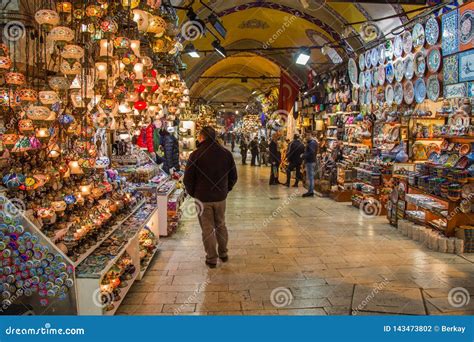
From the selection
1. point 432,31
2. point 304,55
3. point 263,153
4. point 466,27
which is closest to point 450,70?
point 466,27

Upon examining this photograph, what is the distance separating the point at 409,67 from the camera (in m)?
6.80

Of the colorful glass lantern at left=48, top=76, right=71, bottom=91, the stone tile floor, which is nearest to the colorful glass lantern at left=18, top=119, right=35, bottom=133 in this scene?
the colorful glass lantern at left=48, top=76, right=71, bottom=91

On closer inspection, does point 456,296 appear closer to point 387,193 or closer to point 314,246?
point 314,246

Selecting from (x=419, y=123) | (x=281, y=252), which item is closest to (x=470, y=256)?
(x=281, y=252)

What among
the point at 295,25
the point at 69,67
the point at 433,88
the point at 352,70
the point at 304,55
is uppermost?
the point at 295,25

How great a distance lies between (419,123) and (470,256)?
2671mm

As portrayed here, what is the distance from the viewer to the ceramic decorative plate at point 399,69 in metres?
7.00

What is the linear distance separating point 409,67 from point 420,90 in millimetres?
539

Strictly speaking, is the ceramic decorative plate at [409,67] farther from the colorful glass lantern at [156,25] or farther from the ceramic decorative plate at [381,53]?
the colorful glass lantern at [156,25]

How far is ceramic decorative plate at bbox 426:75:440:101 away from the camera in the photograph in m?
6.02

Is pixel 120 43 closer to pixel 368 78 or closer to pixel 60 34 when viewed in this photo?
pixel 60 34

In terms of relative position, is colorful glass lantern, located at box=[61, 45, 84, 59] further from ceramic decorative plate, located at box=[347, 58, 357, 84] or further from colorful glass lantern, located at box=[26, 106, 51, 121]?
ceramic decorative plate, located at box=[347, 58, 357, 84]

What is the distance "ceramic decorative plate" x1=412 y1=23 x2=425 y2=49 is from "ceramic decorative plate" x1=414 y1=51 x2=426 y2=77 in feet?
0.44

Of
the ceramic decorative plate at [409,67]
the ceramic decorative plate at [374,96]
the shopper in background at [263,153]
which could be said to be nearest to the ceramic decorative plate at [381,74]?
the ceramic decorative plate at [374,96]
